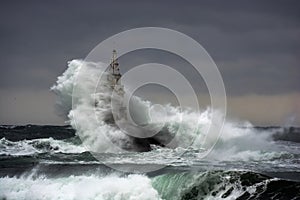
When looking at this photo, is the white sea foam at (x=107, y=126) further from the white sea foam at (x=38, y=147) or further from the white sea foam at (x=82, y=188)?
the white sea foam at (x=82, y=188)

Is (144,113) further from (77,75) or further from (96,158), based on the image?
(96,158)

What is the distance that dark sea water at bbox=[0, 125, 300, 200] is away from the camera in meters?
21.8

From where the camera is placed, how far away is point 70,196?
24.1 metres

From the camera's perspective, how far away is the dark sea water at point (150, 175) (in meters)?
21.8

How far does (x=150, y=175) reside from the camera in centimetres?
2739

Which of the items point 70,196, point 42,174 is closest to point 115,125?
point 42,174

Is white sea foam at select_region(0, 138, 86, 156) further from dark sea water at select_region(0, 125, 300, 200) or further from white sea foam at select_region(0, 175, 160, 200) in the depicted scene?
white sea foam at select_region(0, 175, 160, 200)

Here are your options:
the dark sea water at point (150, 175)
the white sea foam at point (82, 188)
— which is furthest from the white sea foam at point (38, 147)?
the white sea foam at point (82, 188)

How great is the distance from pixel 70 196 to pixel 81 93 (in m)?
21.4

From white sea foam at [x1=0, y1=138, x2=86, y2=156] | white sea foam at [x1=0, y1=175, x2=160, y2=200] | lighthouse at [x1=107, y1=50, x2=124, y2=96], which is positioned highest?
lighthouse at [x1=107, y1=50, x2=124, y2=96]

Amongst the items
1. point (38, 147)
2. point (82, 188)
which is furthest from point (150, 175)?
point (38, 147)

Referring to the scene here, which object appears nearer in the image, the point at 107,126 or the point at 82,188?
the point at 82,188

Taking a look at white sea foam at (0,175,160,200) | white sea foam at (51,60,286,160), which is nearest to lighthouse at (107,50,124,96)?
white sea foam at (51,60,286,160)

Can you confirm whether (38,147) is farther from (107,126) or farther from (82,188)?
(82,188)
